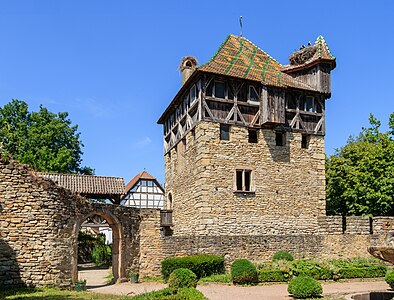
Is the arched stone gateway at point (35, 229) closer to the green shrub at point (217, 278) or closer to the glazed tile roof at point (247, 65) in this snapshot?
the green shrub at point (217, 278)

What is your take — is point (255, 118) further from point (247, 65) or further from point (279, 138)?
point (247, 65)

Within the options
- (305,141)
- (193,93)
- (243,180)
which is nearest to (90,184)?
(193,93)

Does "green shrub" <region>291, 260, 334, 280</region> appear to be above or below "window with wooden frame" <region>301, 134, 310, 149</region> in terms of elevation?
below

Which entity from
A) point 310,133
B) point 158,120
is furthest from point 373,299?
point 158,120

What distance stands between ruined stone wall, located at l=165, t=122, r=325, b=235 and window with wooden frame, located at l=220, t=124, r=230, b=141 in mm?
206

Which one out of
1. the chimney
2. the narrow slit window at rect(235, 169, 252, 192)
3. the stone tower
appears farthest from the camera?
the chimney

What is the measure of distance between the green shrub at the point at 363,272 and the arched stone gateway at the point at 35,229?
10.3 m

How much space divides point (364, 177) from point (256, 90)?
989 cm

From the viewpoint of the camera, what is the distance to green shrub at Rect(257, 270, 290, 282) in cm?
1639

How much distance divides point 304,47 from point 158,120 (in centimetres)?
1026

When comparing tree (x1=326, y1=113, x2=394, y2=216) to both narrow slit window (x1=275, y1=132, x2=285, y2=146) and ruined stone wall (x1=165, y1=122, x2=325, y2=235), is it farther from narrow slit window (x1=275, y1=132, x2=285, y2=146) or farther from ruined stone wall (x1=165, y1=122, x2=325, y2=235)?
narrow slit window (x1=275, y1=132, x2=285, y2=146)

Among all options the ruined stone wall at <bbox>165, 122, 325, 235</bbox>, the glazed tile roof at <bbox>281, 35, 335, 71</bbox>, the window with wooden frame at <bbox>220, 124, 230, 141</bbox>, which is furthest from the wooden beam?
the glazed tile roof at <bbox>281, 35, 335, 71</bbox>

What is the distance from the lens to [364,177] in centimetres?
2722

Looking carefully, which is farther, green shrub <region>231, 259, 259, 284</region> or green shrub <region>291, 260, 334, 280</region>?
green shrub <region>291, 260, 334, 280</region>
